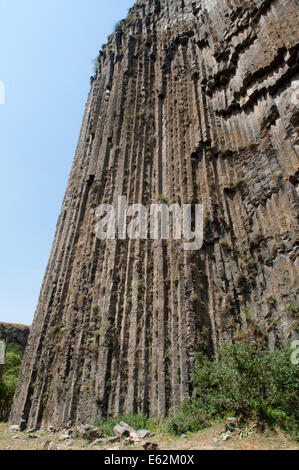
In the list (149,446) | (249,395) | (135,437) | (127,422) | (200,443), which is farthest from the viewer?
(127,422)

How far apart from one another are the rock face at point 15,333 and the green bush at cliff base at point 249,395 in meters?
32.8

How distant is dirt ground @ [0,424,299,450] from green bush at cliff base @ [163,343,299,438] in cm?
29

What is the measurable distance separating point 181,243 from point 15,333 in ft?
107

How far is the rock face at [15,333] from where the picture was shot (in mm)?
34094

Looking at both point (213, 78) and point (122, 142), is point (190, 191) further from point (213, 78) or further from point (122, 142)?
point (213, 78)

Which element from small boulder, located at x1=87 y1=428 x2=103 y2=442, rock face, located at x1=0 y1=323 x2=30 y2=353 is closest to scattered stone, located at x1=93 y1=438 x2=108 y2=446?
small boulder, located at x1=87 y1=428 x2=103 y2=442

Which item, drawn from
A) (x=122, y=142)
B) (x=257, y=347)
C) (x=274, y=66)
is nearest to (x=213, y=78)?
(x=274, y=66)

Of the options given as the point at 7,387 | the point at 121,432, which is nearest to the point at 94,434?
the point at 121,432

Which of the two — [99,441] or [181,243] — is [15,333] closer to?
[181,243]

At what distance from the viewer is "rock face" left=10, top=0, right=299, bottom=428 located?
840cm

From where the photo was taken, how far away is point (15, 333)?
35.1 metres

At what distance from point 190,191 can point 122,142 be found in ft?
15.7
